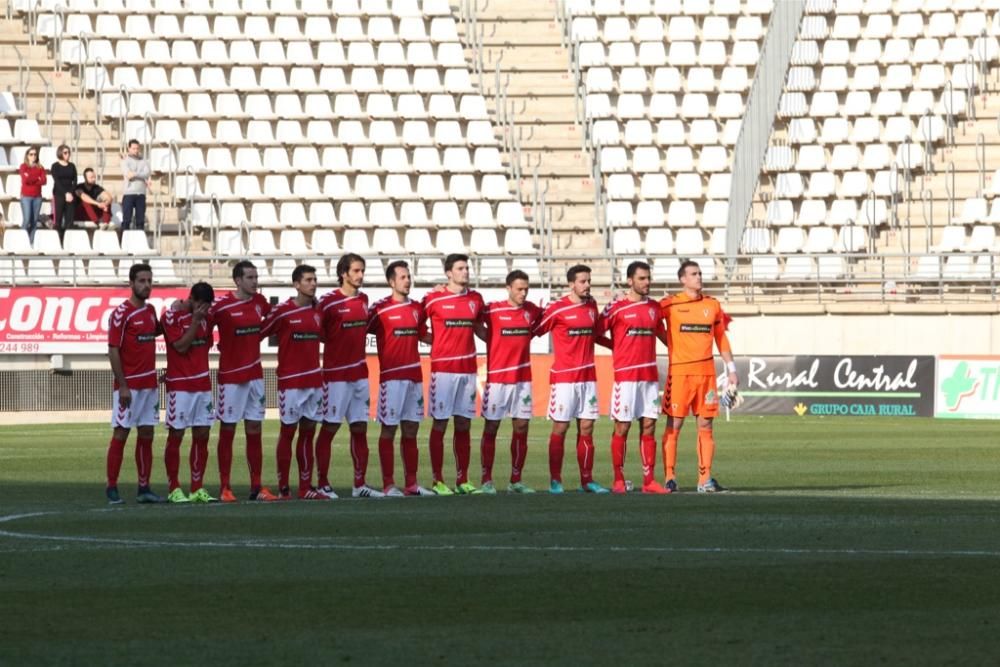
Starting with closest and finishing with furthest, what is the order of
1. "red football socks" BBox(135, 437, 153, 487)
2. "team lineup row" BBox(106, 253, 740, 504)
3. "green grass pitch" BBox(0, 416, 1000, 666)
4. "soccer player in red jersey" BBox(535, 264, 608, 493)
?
"green grass pitch" BBox(0, 416, 1000, 666) < "red football socks" BBox(135, 437, 153, 487) < "team lineup row" BBox(106, 253, 740, 504) < "soccer player in red jersey" BBox(535, 264, 608, 493)

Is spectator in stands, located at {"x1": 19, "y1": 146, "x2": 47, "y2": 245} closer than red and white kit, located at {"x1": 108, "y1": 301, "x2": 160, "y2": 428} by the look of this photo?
No

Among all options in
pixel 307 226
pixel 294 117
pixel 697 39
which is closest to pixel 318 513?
pixel 307 226

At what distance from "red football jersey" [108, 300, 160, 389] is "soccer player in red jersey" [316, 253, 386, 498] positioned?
1486 millimetres

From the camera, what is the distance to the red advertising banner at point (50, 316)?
3262cm

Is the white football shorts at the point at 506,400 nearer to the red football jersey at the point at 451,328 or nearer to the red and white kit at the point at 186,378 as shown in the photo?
the red football jersey at the point at 451,328

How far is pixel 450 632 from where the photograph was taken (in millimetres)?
8039

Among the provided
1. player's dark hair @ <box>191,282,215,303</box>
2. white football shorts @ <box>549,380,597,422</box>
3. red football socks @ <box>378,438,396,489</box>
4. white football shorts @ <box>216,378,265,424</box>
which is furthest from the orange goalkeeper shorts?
player's dark hair @ <box>191,282,215,303</box>

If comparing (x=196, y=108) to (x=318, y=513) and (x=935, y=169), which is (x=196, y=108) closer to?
(x=935, y=169)

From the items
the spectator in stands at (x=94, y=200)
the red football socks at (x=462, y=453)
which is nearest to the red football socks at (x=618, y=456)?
the red football socks at (x=462, y=453)

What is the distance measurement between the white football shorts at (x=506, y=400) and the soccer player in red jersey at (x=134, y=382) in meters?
2.91

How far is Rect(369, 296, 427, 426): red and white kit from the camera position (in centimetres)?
1681

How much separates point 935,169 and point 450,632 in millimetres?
31810

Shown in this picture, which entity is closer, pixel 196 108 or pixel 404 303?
pixel 404 303

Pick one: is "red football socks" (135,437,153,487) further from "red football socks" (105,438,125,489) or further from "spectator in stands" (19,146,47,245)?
"spectator in stands" (19,146,47,245)
